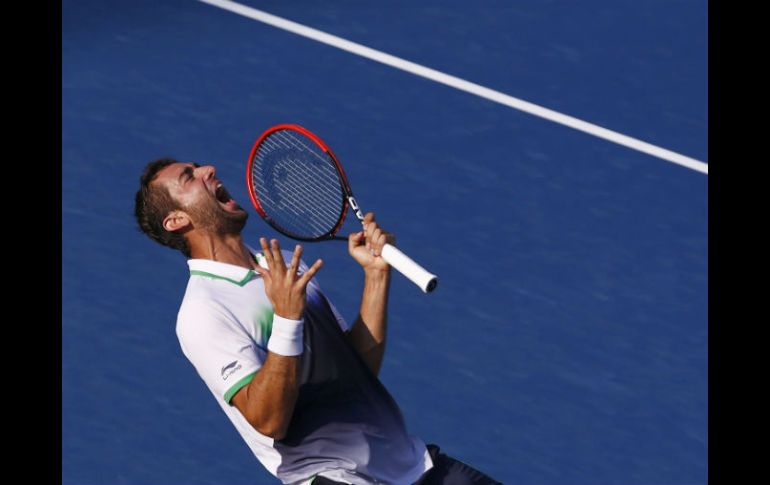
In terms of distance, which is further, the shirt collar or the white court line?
the white court line

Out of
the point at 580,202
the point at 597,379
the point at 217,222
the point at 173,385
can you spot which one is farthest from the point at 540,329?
the point at 217,222

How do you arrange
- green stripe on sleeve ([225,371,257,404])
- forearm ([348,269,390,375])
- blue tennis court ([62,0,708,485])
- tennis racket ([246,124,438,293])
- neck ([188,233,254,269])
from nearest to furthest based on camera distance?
1. green stripe on sleeve ([225,371,257,404])
2. neck ([188,233,254,269])
3. forearm ([348,269,390,375])
4. tennis racket ([246,124,438,293])
5. blue tennis court ([62,0,708,485])

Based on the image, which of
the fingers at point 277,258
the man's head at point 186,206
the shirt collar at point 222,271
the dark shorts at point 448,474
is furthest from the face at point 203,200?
the dark shorts at point 448,474

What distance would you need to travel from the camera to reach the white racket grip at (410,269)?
760 cm

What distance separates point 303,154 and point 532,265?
8.88 feet

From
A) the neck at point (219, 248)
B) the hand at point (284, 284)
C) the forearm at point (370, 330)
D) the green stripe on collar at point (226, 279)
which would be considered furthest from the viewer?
the forearm at point (370, 330)

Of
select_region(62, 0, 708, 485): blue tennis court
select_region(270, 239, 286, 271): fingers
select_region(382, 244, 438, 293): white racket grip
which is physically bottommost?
select_region(62, 0, 708, 485): blue tennis court

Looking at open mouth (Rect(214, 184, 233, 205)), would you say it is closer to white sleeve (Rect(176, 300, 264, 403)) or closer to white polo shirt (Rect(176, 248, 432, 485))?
white polo shirt (Rect(176, 248, 432, 485))

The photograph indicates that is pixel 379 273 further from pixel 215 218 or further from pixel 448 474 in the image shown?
pixel 448 474

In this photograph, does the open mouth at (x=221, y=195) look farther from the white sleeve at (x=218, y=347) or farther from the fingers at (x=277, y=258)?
the fingers at (x=277, y=258)

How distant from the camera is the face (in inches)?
313

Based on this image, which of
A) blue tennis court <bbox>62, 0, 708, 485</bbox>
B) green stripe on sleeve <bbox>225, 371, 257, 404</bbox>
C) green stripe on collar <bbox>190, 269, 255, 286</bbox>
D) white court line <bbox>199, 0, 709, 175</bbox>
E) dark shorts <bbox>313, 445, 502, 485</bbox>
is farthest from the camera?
white court line <bbox>199, 0, 709, 175</bbox>

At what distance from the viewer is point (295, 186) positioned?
8602 millimetres

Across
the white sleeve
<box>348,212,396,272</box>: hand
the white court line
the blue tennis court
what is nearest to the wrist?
<box>348,212,396,272</box>: hand
